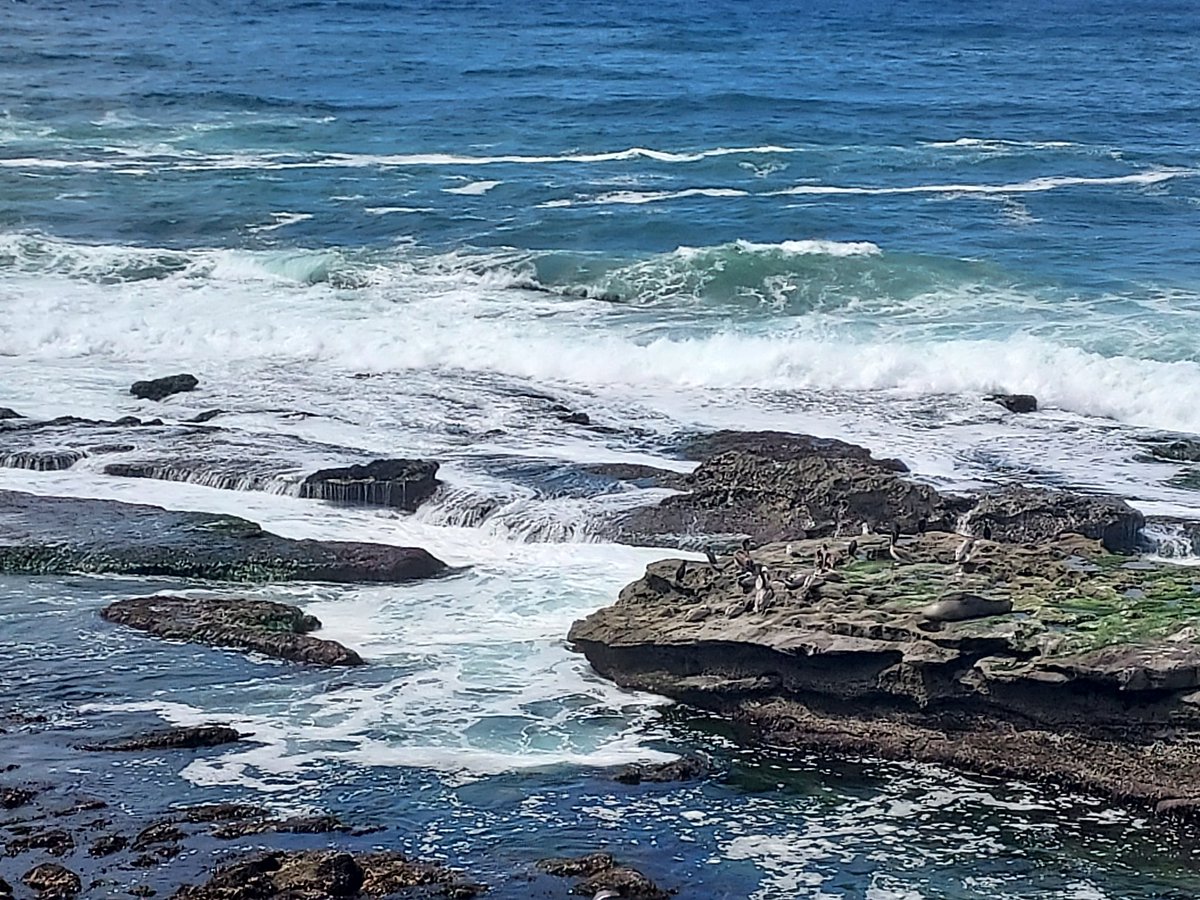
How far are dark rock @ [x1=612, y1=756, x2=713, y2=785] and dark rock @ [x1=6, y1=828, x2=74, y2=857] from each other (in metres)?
4.79

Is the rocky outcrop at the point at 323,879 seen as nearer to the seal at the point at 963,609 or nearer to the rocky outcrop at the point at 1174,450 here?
the seal at the point at 963,609

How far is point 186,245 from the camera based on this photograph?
157 ft

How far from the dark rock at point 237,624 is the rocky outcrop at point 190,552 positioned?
144 cm

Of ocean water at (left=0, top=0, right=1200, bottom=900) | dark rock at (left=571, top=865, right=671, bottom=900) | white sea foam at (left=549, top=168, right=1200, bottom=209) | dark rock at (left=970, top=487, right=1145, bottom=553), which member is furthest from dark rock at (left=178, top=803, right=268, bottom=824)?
white sea foam at (left=549, top=168, right=1200, bottom=209)

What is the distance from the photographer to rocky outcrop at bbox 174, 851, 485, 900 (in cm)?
1555

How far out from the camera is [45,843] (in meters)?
16.5

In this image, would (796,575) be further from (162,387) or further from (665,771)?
(162,387)

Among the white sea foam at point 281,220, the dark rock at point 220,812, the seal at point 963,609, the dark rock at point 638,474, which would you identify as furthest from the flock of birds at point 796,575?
the white sea foam at point 281,220

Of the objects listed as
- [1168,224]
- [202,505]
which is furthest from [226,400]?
[1168,224]

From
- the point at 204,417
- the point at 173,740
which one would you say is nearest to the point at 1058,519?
the point at 173,740

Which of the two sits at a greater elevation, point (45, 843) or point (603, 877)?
point (45, 843)

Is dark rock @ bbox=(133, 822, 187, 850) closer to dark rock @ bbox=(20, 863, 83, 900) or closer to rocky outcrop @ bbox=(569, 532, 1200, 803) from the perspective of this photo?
dark rock @ bbox=(20, 863, 83, 900)

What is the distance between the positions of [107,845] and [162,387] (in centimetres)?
1876

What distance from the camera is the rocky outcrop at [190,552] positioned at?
80.6 feet
